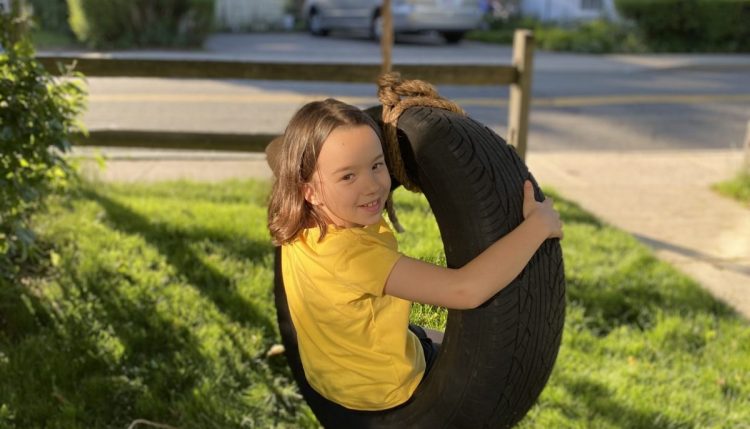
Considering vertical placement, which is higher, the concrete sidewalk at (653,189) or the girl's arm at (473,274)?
the girl's arm at (473,274)

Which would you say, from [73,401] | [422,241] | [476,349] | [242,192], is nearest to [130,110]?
[242,192]

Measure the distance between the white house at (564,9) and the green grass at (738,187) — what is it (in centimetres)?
1637

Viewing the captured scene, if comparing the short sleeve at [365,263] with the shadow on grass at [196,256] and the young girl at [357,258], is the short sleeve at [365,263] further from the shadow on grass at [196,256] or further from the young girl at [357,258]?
the shadow on grass at [196,256]

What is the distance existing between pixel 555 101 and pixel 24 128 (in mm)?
8393

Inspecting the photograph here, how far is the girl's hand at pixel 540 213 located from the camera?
178cm

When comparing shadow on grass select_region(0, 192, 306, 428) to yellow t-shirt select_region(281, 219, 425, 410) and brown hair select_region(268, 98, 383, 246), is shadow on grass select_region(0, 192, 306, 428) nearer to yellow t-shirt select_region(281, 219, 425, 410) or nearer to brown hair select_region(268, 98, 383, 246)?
yellow t-shirt select_region(281, 219, 425, 410)

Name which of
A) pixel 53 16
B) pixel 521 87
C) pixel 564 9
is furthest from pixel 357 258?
pixel 564 9

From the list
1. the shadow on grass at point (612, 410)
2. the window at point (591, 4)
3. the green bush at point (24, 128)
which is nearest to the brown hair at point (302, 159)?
the shadow on grass at point (612, 410)

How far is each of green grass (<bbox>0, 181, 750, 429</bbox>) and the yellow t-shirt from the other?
0.15m

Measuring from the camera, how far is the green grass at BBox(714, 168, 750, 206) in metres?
5.75

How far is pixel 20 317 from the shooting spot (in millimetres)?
3391

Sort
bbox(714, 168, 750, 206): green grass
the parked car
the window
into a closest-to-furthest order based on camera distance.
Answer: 1. bbox(714, 168, 750, 206): green grass
2. the parked car
3. the window

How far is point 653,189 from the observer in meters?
6.03

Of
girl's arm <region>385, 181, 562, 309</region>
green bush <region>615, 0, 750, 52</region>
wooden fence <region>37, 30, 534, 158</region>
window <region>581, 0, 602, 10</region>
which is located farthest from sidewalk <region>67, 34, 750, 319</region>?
window <region>581, 0, 602, 10</region>
